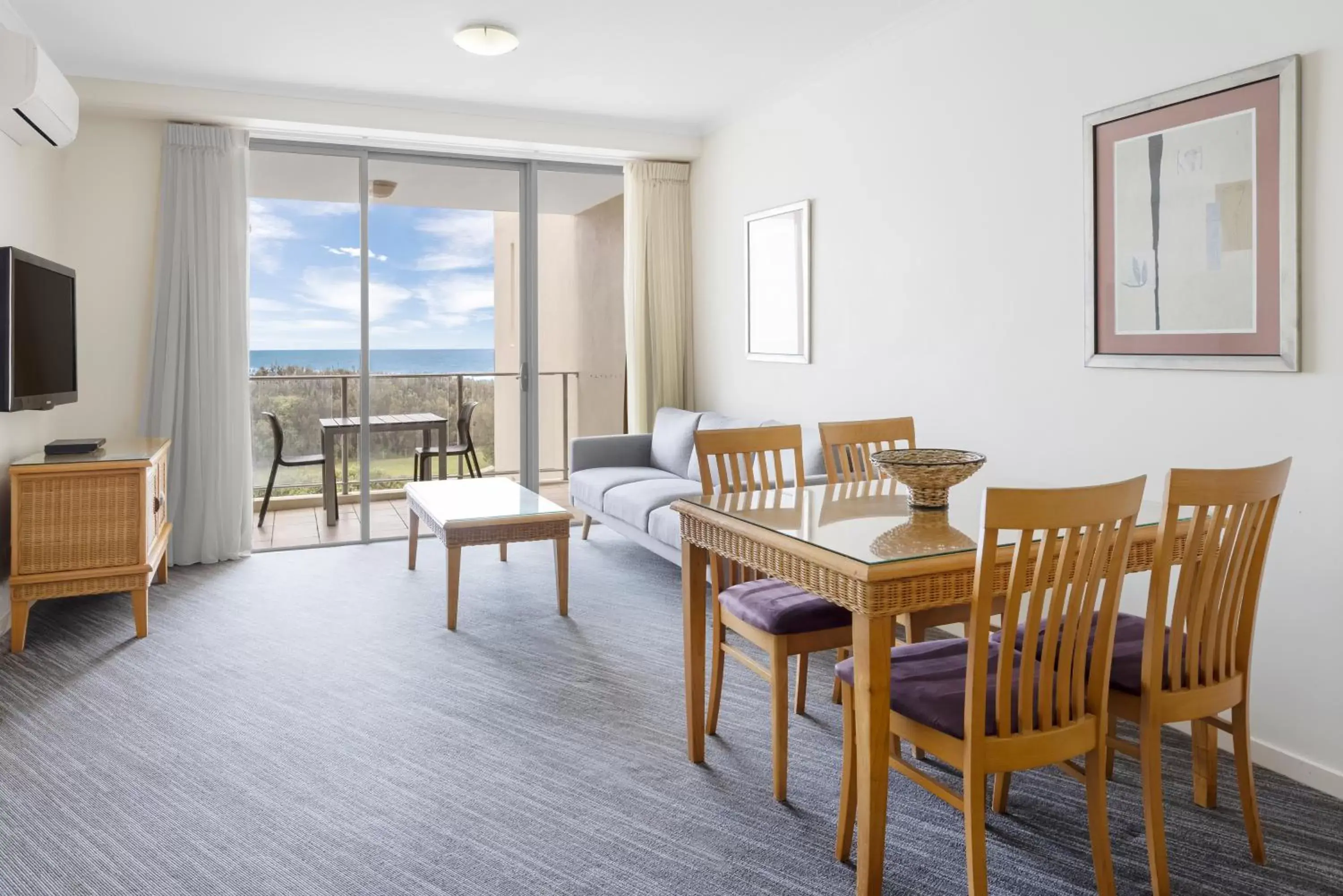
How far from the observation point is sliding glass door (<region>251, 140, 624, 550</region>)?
Result: 18.2ft

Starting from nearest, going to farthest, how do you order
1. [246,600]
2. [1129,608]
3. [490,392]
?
1. [1129,608]
2. [246,600]
3. [490,392]

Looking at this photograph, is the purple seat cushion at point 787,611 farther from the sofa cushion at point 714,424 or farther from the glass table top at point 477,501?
the sofa cushion at point 714,424

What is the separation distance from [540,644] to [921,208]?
98.7 inches

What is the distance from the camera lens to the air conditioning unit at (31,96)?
3520 millimetres

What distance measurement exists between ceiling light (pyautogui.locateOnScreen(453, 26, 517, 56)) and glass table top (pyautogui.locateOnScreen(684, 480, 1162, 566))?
2.56 metres

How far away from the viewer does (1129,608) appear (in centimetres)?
308

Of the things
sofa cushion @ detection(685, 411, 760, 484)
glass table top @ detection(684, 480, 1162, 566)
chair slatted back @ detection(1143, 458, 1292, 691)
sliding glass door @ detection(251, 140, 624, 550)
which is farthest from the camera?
sliding glass door @ detection(251, 140, 624, 550)

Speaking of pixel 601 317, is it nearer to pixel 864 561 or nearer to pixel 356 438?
pixel 356 438

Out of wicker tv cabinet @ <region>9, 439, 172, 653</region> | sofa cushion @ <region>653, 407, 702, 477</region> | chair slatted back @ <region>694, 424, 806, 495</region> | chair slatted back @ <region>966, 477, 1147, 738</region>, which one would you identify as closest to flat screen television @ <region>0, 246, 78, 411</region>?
wicker tv cabinet @ <region>9, 439, 172, 653</region>

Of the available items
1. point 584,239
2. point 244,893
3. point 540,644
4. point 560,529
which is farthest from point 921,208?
point 244,893

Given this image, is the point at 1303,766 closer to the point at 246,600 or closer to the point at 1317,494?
the point at 1317,494

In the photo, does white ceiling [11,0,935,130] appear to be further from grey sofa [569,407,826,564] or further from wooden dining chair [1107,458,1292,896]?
wooden dining chair [1107,458,1292,896]

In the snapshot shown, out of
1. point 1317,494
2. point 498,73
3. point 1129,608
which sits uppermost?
point 498,73

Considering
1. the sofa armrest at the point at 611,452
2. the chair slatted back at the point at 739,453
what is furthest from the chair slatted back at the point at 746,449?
the sofa armrest at the point at 611,452
